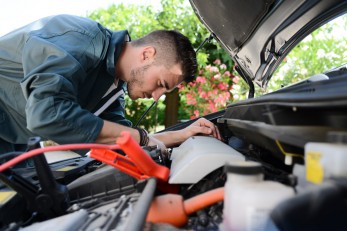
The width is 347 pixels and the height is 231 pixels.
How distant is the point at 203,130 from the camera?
4.63ft

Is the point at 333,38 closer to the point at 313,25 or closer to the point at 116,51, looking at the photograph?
the point at 313,25

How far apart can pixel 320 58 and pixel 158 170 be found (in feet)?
9.36

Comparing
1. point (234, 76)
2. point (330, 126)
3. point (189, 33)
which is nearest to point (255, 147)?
point (330, 126)

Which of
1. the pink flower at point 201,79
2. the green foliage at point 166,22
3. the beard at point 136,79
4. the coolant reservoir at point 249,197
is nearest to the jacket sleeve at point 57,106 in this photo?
the beard at point 136,79

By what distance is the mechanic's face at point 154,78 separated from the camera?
→ 70.9 inches

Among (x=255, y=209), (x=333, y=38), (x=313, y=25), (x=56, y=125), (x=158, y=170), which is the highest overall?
(x=333, y=38)

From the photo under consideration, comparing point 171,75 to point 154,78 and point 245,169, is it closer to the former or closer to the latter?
point 154,78

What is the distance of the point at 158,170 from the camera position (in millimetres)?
842

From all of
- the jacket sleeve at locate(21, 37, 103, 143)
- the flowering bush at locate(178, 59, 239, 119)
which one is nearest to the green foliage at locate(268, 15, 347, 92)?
the flowering bush at locate(178, 59, 239, 119)

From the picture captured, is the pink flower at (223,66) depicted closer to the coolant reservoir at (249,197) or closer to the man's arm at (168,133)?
the man's arm at (168,133)

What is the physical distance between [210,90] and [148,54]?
10.6 feet

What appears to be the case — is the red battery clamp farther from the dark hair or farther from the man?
the dark hair

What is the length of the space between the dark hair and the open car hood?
0.21m

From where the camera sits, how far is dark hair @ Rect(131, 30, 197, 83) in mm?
1818
